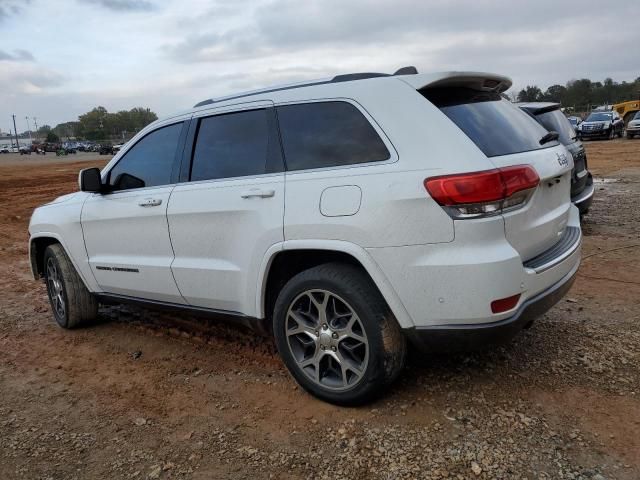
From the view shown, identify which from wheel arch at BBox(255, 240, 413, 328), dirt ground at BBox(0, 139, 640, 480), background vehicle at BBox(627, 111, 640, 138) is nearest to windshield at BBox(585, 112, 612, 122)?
background vehicle at BBox(627, 111, 640, 138)

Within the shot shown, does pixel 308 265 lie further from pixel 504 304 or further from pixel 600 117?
pixel 600 117

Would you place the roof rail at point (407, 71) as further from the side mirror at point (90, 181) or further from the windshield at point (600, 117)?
the windshield at point (600, 117)

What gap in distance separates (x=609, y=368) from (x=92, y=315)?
428 centimetres

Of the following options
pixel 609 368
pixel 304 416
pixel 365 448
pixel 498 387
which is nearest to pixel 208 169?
pixel 304 416

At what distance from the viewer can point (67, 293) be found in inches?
198

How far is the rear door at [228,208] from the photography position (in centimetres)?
340

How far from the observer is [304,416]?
3.27 meters

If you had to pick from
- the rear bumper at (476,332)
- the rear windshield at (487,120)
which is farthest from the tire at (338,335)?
the rear windshield at (487,120)

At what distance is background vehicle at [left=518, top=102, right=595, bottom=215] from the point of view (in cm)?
707

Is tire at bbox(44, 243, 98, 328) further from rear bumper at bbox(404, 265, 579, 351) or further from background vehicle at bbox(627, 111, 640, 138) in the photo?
background vehicle at bbox(627, 111, 640, 138)

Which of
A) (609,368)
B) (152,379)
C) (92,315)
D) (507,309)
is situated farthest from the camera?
(92,315)

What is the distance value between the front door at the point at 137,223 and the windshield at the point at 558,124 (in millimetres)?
5038

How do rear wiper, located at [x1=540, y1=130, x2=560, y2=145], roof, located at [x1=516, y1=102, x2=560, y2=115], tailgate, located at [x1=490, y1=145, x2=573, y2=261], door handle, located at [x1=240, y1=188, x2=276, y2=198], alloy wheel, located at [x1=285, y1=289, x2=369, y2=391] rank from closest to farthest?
1. tailgate, located at [x1=490, y1=145, x2=573, y2=261]
2. alloy wheel, located at [x1=285, y1=289, x2=369, y2=391]
3. door handle, located at [x1=240, y1=188, x2=276, y2=198]
4. rear wiper, located at [x1=540, y1=130, x2=560, y2=145]
5. roof, located at [x1=516, y1=102, x2=560, y2=115]

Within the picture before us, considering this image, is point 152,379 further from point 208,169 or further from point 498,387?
point 498,387
